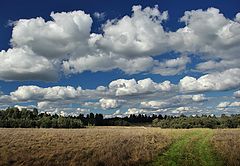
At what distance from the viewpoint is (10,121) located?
8731cm

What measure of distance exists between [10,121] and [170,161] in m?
77.5

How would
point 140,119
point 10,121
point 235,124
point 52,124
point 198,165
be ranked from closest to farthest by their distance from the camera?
point 198,165 < point 10,121 < point 52,124 < point 235,124 < point 140,119

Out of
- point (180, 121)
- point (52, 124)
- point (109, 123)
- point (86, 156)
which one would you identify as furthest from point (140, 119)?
point (86, 156)

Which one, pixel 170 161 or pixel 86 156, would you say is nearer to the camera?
pixel 170 161

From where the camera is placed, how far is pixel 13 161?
650 inches

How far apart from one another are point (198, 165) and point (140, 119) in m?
176

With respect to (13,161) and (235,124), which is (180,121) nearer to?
(235,124)

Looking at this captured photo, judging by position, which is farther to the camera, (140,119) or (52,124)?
(140,119)

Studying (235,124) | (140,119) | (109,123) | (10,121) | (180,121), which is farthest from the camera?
(140,119)

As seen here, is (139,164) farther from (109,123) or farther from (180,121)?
(109,123)

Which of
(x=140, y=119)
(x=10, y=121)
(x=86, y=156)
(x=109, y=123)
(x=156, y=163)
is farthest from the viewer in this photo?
(x=140, y=119)

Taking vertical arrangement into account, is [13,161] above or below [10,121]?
below

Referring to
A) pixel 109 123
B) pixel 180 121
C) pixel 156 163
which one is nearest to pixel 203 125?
pixel 180 121

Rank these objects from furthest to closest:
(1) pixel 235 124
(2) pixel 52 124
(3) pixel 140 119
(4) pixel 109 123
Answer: (3) pixel 140 119 < (4) pixel 109 123 < (1) pixel 235 124 < (2) pixel 52 124
